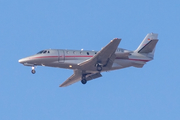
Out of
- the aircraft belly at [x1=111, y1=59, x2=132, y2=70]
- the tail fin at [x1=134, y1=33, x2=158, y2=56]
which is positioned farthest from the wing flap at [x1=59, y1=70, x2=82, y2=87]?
the tail fin at [x1=134, y1=33, x2=158, y2=56]

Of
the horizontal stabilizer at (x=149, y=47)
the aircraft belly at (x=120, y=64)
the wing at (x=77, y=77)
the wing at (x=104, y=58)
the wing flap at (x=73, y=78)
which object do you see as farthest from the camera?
the wing flap at (x=73, y=78)

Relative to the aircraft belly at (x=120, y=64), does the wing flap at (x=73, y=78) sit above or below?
below

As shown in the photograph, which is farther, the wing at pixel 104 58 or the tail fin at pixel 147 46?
the tail fin at pixel 147 46

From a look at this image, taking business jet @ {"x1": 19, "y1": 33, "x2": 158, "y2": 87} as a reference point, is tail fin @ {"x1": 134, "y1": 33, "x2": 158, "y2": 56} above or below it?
above

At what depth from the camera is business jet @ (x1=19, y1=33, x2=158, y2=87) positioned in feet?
130

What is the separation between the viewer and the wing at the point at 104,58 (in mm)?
38894

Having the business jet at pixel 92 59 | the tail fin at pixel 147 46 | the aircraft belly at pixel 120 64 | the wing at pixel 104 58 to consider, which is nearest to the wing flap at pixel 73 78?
the business jet at pixel 92 59

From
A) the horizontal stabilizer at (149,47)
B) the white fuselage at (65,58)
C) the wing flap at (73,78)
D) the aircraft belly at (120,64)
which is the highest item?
the horizontal stabilizer at (149,47)

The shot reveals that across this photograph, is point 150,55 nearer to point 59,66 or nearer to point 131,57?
point 131,57

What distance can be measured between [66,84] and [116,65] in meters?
6.56

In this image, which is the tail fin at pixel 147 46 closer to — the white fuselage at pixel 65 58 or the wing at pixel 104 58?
the white fuselage at pixel 65 58

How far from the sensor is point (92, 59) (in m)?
40.1

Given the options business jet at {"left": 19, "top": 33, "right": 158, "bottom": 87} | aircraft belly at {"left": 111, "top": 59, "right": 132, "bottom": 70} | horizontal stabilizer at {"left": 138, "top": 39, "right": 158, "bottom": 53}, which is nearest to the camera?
business jet at {"left": 19, "top": 33, "right": 158, "bottom": 87}

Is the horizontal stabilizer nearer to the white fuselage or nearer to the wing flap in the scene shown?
the white fuselage
